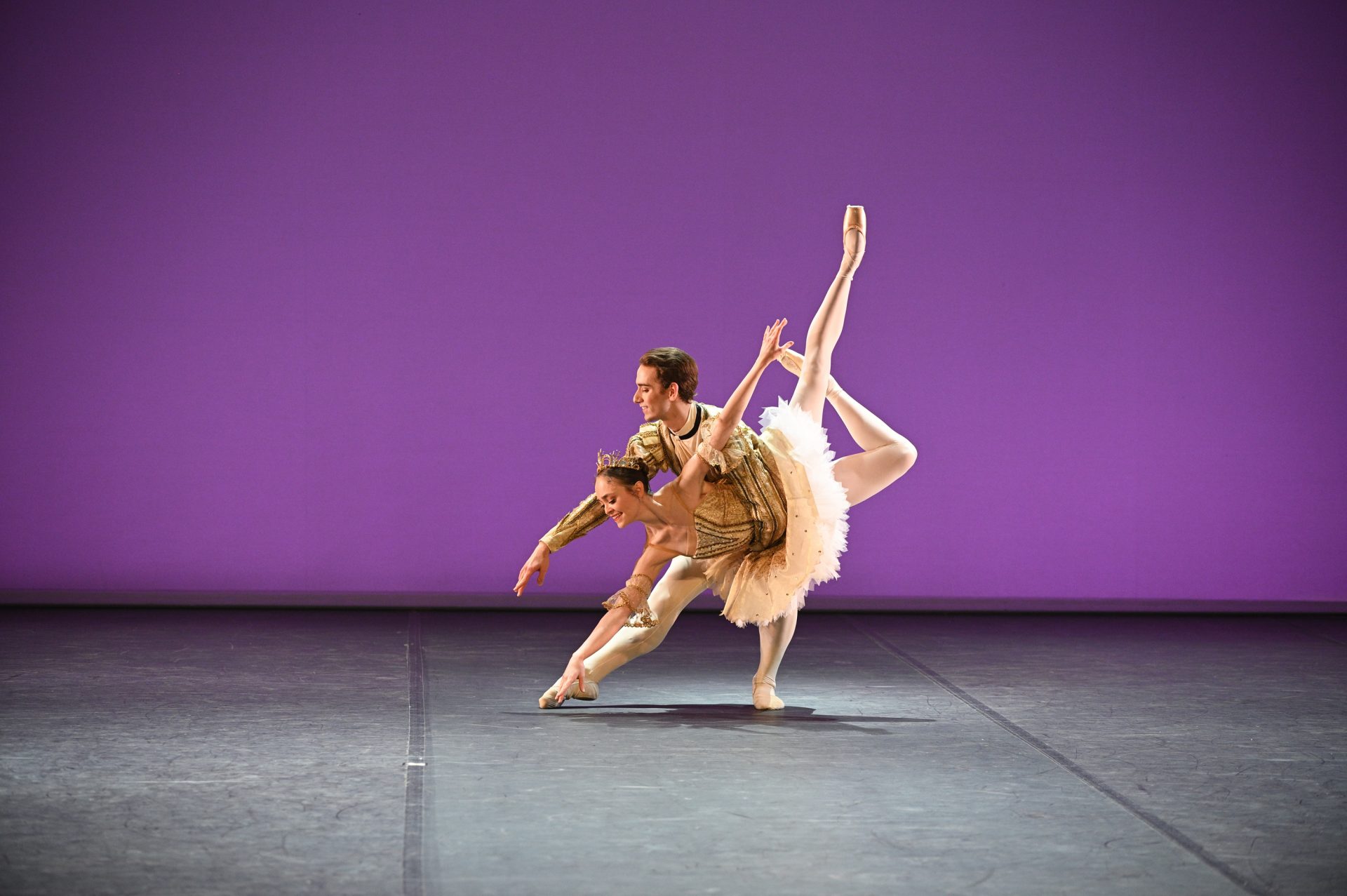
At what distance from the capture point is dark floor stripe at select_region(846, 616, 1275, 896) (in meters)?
2.48

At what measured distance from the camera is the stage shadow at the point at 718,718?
12.3ft

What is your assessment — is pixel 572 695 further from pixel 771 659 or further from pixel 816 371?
pixel 816 371

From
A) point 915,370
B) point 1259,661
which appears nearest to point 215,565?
point 915,370

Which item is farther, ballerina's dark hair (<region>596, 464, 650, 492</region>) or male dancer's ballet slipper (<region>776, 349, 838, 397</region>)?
male dancer's ballet slipper (<region>776, 349, 838, 397</region>)

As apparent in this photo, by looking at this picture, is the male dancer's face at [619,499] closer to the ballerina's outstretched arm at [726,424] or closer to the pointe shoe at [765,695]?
the ballerina's outstretched arm at [726,424]

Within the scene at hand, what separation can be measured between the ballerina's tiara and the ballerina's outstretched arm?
97 millimetres

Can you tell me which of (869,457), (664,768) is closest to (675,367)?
(869,457)

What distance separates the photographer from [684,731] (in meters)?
3.65

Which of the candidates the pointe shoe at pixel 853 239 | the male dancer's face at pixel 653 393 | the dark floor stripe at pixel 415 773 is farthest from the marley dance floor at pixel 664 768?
the pointe shoe at pixel 853 239

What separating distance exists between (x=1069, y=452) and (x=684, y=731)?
3209 mm

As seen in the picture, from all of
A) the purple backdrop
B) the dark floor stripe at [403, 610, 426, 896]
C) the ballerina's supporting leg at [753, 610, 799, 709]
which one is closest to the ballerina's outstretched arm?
the ballerina's supporting leg at [753, 610, 799, 709]

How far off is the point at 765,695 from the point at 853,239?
49.4 inches

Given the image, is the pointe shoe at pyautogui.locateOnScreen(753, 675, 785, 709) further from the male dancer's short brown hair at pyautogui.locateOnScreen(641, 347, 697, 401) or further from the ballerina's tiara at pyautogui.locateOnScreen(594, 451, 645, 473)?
the male dancer's short brown hair at pyautogui.locateOnScreen(641, 347, 697, 401)

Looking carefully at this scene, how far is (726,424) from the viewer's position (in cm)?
368
